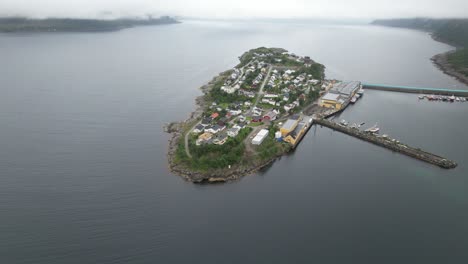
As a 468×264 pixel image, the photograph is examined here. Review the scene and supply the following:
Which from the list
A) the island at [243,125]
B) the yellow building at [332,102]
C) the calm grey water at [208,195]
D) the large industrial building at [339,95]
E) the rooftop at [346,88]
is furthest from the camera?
the rooftop at [346,88]

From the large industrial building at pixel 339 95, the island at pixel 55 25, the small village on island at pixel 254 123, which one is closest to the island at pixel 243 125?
the small village on island at pixel 254 123

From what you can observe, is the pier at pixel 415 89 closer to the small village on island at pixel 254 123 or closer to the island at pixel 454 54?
the small village on island at pixel 254 123

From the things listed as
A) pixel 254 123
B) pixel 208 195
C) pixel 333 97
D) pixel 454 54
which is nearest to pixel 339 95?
pixel 333 97

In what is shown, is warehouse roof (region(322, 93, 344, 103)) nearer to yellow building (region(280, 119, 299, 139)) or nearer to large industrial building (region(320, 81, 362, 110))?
large industrial building (region(320, 81, 362, 110))

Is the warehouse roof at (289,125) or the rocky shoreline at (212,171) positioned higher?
the warehouse roof at (289,125)

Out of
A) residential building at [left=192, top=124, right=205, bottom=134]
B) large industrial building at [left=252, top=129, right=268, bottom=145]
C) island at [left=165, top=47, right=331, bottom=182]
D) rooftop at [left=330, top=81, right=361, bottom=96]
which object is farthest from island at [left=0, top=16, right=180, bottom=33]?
large industrial building at [left=252, top=129, right=268, bottom=145]

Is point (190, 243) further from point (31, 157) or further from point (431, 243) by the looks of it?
point (31, 157)

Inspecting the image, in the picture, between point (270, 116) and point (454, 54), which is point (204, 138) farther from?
point (454, 54)
